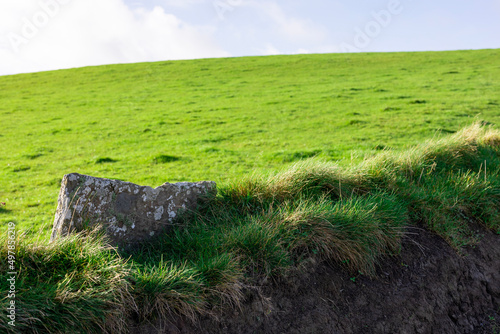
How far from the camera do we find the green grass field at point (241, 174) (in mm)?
3693

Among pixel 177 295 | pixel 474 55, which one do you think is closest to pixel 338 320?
pixel 177 295

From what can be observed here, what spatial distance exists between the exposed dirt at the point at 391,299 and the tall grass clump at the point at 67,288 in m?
0.39

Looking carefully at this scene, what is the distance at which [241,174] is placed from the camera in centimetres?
923

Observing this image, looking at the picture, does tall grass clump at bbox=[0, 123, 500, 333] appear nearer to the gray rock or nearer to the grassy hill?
the gray rock

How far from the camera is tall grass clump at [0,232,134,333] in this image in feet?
10.5

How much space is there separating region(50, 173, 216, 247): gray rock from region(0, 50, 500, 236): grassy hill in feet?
4.85

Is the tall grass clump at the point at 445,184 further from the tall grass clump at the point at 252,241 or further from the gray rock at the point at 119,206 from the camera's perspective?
the gray rock at the point at 119,206

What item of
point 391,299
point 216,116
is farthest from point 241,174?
point 216,116

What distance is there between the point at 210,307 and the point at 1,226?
522cm

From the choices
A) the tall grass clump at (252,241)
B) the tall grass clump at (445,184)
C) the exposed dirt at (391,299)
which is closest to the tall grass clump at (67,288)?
the tall grass clump at (252,241)

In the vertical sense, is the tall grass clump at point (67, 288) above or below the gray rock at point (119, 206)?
below

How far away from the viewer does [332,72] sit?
29.7 metres

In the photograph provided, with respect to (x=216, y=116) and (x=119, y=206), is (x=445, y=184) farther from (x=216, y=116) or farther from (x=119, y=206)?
(x=216, y=116)

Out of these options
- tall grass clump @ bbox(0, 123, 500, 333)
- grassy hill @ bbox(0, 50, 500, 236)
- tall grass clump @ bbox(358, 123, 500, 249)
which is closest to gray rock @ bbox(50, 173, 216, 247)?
tall grass clump @ bbox(0, 123, 500, 333)
